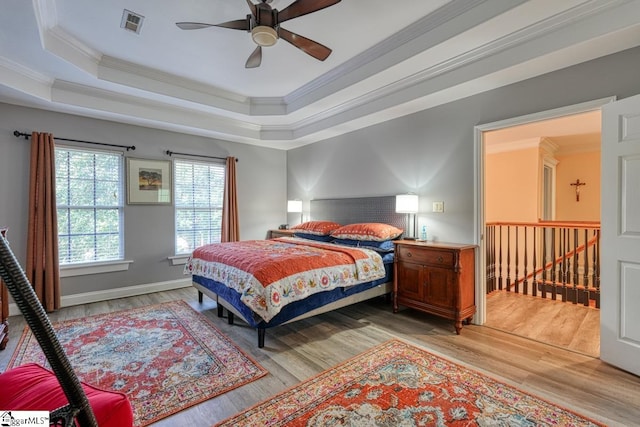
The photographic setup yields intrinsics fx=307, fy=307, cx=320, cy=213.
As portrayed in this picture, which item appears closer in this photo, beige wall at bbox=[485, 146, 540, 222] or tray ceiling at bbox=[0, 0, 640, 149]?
tray ceiling at bbox=[0, 0, 640, 149]

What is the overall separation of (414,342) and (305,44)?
9.09ft

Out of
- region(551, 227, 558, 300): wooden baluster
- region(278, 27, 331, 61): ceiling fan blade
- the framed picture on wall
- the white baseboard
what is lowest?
the white baseboard

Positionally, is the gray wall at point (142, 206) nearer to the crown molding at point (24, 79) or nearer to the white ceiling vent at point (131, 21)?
the crown molding at point (24, 79)

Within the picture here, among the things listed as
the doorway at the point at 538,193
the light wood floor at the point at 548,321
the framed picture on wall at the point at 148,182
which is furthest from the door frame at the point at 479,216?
the framed picture on wall at the point at 148,182

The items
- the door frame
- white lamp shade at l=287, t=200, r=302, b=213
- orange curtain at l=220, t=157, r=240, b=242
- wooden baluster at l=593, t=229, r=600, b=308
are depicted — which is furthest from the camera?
white lamp shade at l=287, t=200, r=302, b=213

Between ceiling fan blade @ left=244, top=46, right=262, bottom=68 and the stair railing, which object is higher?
ceiling fan blade @ left=244, top=46, right=262, bottom=68

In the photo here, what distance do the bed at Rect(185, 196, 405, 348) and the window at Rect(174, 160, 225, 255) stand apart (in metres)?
1.26

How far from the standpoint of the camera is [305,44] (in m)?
2.55

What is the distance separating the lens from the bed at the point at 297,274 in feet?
8.48

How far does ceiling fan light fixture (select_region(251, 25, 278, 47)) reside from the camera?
229 cm

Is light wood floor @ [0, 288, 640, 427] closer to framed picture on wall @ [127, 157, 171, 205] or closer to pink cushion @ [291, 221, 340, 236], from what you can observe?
pink cushion @ [291, 221, 340, 236]

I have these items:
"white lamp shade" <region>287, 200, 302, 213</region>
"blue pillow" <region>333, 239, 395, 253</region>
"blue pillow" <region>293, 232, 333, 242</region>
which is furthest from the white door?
"white lamp shade" <region>287, 200, 302, 213</region>

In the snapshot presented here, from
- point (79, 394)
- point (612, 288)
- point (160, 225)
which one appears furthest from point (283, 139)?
point (79, 394)

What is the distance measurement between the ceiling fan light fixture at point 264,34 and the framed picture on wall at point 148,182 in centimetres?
297
